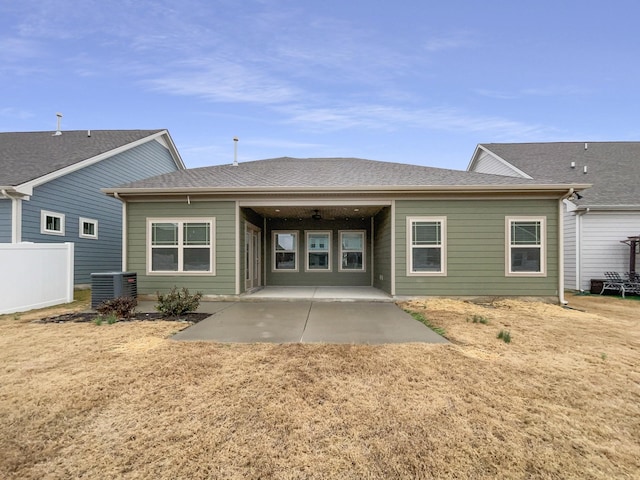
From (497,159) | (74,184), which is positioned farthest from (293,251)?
(497,159)

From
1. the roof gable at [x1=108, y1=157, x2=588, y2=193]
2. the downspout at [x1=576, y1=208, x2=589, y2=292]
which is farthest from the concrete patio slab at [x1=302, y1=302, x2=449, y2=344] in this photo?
the downspout at [x1=576, y1=208, x2=589, y2=292]

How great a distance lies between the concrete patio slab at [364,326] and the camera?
15.7 feet

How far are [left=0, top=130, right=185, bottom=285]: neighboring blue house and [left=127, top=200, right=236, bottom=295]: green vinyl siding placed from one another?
3228 mm

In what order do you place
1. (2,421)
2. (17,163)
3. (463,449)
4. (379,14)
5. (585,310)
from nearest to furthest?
(463,449) → (2,421) → (585,310) → (17,163) → (379,14)

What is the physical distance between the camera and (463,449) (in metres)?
2.14

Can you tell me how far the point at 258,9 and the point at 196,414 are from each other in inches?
491

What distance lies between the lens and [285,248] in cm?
1220

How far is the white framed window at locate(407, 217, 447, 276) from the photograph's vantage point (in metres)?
8.30

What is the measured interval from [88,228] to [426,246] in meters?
11.8

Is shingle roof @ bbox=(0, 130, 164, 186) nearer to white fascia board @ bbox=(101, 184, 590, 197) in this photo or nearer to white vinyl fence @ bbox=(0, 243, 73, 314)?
white vinyl fence @ bbox=(0, 243, 73, 314)

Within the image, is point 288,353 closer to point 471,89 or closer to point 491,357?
point 491,357

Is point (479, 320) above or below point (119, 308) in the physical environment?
below

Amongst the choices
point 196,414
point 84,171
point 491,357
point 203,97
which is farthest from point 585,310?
point 203,97

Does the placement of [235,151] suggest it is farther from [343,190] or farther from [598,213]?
[598,213]
